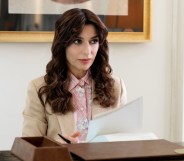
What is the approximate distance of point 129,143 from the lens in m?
1.52

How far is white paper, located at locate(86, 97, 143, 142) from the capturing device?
70.5 inches

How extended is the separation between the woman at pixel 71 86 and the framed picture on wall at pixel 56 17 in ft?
2.53

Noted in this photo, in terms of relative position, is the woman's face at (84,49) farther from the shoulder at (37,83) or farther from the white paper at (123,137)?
the white paper at (123,137)

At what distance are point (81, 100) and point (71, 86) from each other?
3.7 inches

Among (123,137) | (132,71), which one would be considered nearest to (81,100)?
(123,137)

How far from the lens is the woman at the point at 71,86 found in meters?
2.33

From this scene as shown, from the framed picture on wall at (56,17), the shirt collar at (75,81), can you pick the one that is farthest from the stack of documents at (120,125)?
the framed picture on wall at (56,17)

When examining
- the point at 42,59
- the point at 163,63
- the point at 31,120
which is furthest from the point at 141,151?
the point at 163,63

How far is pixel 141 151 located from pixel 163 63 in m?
2.21

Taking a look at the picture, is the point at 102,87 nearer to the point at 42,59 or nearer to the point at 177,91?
the point at 42,59

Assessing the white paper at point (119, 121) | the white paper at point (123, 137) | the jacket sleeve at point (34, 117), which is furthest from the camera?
the jacket sleeve at point (34, 117)

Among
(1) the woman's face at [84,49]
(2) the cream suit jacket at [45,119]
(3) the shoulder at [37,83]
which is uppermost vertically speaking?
(1) the woman's face at [84,49]

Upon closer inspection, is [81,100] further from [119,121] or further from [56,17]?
[56,17]

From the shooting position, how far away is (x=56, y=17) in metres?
3.19
